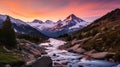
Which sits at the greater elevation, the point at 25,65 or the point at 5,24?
the point at 5,24

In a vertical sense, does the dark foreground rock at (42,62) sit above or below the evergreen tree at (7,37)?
below

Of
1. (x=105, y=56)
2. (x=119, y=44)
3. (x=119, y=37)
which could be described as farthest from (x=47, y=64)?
(x=119, y=37)

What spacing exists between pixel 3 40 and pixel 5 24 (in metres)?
8.22

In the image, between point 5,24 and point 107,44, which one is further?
point 107,44

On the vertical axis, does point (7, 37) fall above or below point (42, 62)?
above

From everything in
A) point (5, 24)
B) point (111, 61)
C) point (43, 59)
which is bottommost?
point (111, 61)

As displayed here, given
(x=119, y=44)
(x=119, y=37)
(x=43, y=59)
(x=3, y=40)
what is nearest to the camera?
(x=43, y=59)

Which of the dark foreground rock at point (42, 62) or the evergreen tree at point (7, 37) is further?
the evergreen tree at point (7, 37)

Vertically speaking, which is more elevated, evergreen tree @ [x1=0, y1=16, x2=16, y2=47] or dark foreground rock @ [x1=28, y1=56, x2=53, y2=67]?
evergreen tree @ [x1=0, y1=16, x2=16, y2=47]

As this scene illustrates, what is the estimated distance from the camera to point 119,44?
95.8 m

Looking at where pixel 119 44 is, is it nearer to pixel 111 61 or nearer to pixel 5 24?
pixel 111 61

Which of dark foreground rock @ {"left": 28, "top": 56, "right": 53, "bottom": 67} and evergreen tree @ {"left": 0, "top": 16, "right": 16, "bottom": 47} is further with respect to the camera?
evergreen tree @ {"left": 0, "top": 16, "right": 16, "bottom": 47}

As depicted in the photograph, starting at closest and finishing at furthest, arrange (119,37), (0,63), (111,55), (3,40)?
(0,63) → (3,40) → (111,55) → (119,37)

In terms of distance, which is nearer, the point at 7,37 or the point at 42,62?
the point at 42,62
